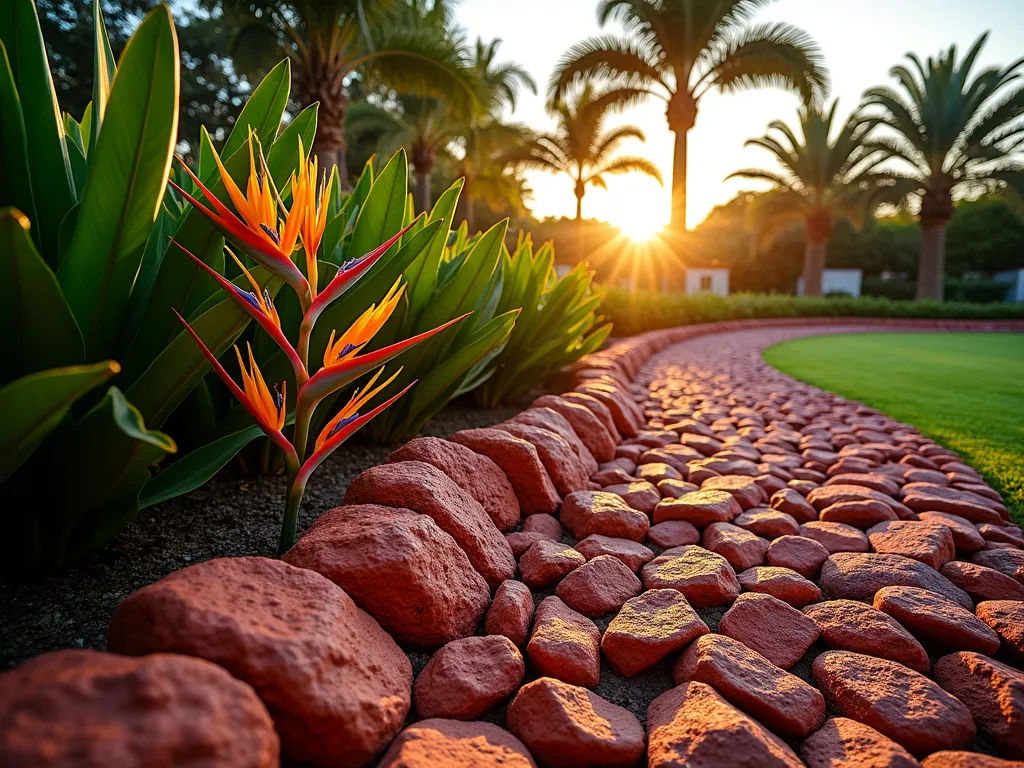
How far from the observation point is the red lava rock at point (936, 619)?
0.93 metres

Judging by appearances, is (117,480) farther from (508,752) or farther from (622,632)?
(622,632)

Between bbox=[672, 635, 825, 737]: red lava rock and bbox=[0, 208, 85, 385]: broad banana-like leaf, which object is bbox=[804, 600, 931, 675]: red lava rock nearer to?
bbox=[672, 635, 825, 737]: red lava rock

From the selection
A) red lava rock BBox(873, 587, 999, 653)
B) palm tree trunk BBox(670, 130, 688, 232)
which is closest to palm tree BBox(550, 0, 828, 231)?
palm tree trunk BBox(670, 130, 688, 232)

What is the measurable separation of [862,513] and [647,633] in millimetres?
777

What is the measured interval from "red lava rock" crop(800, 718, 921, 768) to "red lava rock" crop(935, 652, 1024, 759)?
152 millimetres

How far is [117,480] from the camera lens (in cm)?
74

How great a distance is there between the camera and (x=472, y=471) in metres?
1.26

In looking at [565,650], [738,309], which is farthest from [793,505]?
[738,309]

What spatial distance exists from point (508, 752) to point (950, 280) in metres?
30.0

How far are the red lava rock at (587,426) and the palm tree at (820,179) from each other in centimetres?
1653

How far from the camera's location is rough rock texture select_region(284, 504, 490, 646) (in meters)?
0.85

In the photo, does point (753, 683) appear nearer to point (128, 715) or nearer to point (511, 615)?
point (511, 615)

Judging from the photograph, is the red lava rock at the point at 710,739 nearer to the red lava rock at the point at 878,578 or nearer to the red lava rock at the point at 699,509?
the red lava rock at the point at 878,578

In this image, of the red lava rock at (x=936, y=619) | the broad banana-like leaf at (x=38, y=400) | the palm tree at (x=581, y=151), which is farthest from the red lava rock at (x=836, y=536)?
the palm tree at (x=581, y=151)
